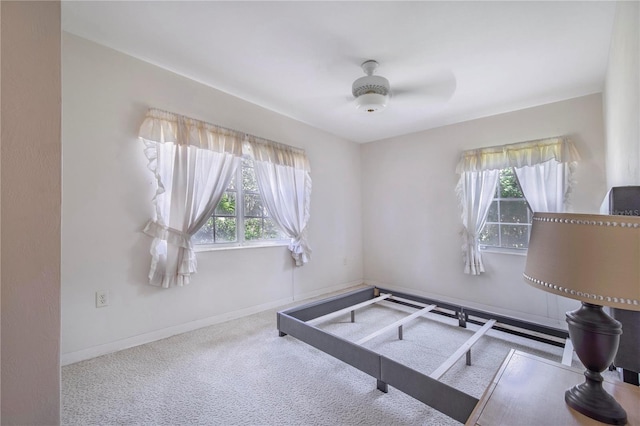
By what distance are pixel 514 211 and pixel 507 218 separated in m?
0.11

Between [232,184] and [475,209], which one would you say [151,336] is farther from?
[475,209]

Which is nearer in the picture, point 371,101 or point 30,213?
point 30,213

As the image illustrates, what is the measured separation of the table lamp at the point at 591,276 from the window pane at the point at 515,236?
287 centimetres

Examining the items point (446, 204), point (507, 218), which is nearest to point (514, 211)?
point (507, 218)

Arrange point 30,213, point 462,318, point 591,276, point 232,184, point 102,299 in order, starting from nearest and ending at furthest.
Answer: point 591,276 < point 30,213 < point 102,299 < point 462,318 < point 232,184

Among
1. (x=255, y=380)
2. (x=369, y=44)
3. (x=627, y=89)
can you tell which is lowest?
(x=255, y=380)

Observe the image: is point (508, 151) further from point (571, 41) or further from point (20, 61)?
point (20, 61)

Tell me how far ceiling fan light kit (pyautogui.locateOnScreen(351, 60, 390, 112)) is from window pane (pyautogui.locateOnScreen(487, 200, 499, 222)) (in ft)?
7.02

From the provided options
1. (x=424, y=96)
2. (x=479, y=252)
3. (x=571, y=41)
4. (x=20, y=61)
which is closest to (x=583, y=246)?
(x=20, y=61)

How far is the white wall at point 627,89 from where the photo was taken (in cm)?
124

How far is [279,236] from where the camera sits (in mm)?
3605

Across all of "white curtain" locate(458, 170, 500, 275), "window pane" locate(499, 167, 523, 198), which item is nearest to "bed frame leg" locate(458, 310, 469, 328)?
"white curtain" locate(458, 170, 500, 275)

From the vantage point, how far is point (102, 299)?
2.19m

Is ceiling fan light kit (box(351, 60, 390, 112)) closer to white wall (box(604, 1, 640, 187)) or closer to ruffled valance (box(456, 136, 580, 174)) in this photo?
white wall (box(604, 1, 640, 187))
